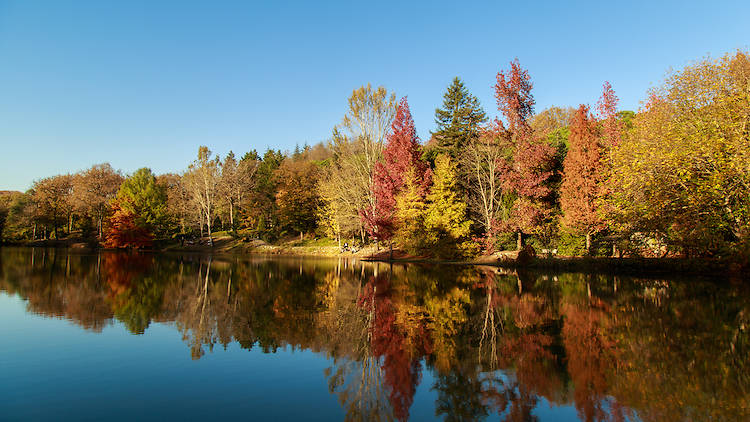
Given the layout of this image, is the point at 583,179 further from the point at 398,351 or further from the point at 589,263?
the point at 398,351

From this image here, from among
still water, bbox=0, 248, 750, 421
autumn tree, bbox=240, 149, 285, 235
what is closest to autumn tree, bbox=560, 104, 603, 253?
still water, bbox=0, 248, 750, 421

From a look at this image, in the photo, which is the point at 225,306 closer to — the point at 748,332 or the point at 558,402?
the point at 558,402

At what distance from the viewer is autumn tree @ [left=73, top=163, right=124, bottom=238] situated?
63153 millimetres

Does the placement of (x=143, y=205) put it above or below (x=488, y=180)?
below

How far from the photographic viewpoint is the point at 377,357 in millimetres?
7945

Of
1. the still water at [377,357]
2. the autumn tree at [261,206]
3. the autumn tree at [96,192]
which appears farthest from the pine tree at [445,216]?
the autumn tree at [96,192]

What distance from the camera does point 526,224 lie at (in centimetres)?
3128

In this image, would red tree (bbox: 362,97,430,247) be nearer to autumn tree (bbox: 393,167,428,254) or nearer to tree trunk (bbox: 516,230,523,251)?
autumn tree (bbox: 393,167,428,254)

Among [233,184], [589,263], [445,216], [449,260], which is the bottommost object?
[449,260]

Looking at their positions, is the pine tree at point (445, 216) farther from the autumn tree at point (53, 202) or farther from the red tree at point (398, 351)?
the autumn tree at point (53, 202)

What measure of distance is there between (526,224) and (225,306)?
24.3m

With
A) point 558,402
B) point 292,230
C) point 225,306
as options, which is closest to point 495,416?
point 558,402

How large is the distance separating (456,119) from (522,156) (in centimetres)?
1516

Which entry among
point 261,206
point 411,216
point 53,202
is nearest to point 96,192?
point 53,202
